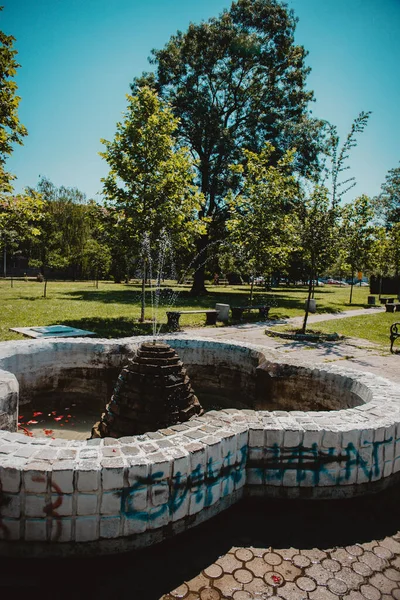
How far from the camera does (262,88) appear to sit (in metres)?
28.2

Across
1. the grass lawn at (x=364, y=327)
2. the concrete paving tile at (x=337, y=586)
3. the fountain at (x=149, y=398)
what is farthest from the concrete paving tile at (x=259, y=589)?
the grass lawn at (x=364, y=327)

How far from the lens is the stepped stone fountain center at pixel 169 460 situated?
233 centimetres

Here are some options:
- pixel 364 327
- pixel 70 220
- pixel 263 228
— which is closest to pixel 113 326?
pixel 263 228

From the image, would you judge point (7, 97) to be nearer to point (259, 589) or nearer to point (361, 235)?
point (259, 589)

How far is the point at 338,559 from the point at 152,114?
1387 centimetres

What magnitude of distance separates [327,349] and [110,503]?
9.94 m

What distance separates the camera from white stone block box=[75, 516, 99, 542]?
235 centimetres

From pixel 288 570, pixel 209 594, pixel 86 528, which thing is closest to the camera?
pixel 209 594

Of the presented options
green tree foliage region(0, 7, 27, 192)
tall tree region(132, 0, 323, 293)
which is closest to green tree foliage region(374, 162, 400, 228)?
tall tree region(132, 0, 323, 293)

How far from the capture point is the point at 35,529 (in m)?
2.32

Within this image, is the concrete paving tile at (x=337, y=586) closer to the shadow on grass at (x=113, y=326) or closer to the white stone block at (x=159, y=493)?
the white stone block at (x=159, y=493)

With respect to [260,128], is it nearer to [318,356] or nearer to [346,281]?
[318,356]

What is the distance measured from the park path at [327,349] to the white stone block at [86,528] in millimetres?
5799

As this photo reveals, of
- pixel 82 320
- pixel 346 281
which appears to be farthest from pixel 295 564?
pixel 346 281
